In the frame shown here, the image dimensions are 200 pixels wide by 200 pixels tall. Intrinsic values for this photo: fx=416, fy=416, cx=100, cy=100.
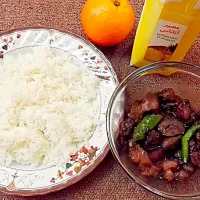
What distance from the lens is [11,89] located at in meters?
1.10

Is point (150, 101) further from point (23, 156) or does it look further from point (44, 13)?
point (44, 13)

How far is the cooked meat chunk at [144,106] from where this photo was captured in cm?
99

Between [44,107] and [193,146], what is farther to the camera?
[44,107]

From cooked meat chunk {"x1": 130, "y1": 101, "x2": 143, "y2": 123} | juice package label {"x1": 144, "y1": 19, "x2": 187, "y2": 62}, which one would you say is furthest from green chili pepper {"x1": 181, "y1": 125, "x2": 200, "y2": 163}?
juice package label {"x1": 144, "y1": 19, "x2": 187, "y2": 62}

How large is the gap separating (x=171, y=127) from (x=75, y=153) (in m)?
0.26

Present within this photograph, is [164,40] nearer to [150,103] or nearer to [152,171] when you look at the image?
[150,103]

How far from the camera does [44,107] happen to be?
1.08 m

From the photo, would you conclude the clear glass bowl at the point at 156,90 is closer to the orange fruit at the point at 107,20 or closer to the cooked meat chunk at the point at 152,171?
the cooked meat chunk at the point at 152,171

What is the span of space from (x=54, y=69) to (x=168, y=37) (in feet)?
1.04

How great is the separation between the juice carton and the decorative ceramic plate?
0.11 m

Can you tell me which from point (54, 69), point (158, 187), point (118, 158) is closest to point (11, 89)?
point (54, 69)

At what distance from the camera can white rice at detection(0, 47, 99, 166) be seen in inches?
41.1

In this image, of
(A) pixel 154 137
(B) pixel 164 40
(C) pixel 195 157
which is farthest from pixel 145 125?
(B) pixel 164 40

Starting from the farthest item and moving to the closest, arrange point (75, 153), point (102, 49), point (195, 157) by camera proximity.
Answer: point (102, 49) < point (75, 153) < point (195, 157)
